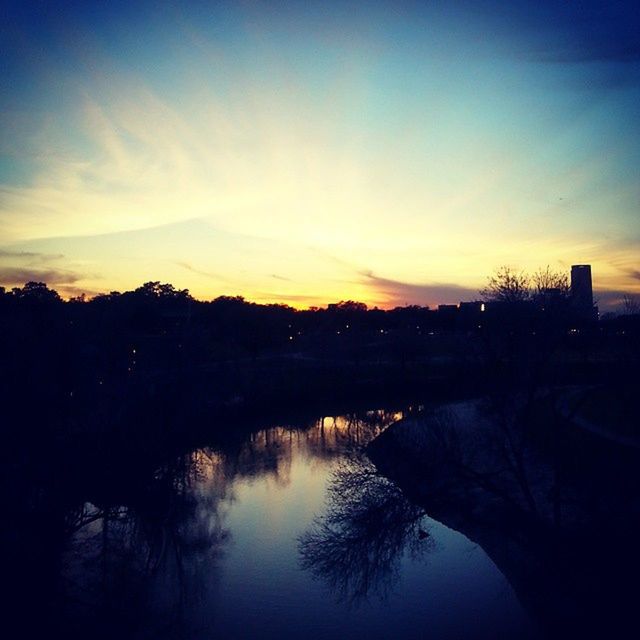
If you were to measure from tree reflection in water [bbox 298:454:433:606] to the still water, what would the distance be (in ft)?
0.12

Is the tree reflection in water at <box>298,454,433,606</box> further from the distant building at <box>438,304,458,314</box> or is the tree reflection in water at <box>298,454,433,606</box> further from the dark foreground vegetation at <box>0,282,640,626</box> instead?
the distant building at <box>438,304,458,314</box>

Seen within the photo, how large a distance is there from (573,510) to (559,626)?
4.00 metres

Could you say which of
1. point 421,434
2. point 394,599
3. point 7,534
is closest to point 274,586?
point 394,599

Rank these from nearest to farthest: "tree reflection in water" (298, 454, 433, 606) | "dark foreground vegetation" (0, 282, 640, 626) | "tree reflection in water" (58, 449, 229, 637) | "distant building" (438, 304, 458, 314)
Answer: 1. "tree reflection in water" (58, 449, 229, 637)
2. "dark foreground vegetation" (0, 282, 640, 626)
3. "tree reflection in water" (298, 454, 433, 606)
4. "distant building" (438, 304, 458, 314)

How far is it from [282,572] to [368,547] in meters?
2.47

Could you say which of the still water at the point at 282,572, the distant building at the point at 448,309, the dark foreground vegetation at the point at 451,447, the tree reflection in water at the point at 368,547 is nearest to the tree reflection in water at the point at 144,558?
the still water at the point at 282,572

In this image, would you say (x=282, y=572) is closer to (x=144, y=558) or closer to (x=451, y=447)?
(x=144, y=558)

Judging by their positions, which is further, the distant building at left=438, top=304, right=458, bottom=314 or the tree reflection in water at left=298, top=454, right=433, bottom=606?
the distant building at left=438, top=304, right=458, bottom=314

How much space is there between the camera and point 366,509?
1579cm

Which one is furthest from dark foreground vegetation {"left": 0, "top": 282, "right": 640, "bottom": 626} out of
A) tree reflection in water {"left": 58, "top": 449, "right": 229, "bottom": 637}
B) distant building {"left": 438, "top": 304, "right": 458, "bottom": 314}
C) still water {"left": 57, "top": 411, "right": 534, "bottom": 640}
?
distant building {"left": 438, "top": 304, "right": 458, "bottom": 314}

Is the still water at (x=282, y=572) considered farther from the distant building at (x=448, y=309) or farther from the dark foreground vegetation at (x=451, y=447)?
the distant building at (x=448, y=309)

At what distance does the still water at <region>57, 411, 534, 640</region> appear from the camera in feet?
41.6

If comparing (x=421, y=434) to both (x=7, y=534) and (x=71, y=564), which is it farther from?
(x=7, y=534)

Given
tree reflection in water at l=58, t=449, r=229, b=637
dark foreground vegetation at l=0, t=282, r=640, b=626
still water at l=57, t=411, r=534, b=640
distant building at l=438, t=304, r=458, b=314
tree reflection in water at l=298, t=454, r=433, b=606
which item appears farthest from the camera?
distant building at l=438, t=304, r=458, b=314
